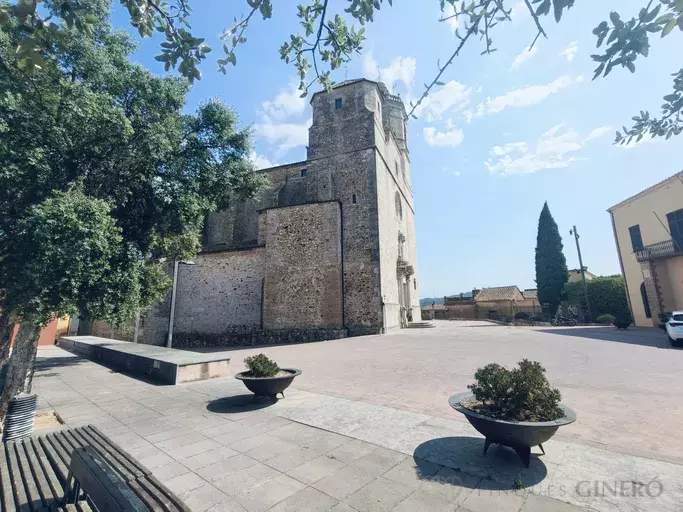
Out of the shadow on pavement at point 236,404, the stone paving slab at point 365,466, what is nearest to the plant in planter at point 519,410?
the stone paving slab at point 365,466

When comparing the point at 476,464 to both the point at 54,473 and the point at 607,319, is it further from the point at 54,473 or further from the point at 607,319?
the point at 607,319

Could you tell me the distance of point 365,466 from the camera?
119 inches

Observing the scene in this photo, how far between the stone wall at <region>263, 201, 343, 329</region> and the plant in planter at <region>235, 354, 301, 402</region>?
12778mm

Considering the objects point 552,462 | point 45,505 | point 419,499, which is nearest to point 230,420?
point 45,505

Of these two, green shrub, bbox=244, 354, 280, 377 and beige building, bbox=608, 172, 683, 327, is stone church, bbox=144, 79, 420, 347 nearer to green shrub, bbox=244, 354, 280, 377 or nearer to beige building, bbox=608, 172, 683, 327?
green shrub, bbox=244, 354, 280, 377

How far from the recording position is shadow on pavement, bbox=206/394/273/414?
16.4ft

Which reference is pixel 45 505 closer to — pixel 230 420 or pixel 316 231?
pixel 230 420

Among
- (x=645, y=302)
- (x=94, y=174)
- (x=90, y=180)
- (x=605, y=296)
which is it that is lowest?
(x=645, y=302)

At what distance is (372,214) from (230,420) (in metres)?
16.0

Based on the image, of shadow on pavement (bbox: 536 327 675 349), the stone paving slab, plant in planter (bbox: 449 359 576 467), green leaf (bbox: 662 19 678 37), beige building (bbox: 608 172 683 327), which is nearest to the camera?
green leaf (bbox: 662 19 678 37)

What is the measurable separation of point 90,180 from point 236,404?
6.53 metres

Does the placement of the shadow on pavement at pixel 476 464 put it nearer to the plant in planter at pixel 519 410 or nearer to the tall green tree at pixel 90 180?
the plant in planter at pixel 519 410

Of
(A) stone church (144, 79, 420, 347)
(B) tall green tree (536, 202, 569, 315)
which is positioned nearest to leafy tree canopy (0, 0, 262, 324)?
(A) stone church (144, 79, 420, 347)

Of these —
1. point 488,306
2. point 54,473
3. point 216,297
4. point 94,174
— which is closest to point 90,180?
point 94,174
